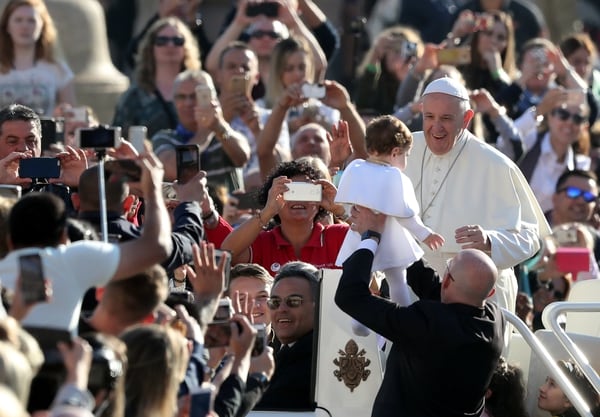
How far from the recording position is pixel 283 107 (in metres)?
11.8

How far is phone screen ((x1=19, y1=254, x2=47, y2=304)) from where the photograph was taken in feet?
19.9

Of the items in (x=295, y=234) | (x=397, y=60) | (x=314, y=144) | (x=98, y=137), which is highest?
(x=98, y=137)

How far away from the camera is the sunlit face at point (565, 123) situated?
45.9ft

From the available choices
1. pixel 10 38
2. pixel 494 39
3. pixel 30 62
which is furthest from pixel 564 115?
pixel 10 38

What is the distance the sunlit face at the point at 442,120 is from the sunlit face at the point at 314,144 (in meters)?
1.88

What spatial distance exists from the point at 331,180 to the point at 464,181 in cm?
80

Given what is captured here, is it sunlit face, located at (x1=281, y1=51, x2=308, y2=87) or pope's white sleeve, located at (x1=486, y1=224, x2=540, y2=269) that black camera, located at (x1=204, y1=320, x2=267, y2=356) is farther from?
sunlit face, located at (x1=281, y1=51, x2=308, y2=87)

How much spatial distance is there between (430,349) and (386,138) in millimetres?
1269

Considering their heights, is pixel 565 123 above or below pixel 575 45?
below

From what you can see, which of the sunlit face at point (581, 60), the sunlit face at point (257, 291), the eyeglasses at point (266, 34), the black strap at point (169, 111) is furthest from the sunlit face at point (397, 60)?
the sunlit face at point (257, 291)

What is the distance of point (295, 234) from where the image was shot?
10.0 meters

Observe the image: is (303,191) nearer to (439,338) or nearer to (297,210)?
(297,210)

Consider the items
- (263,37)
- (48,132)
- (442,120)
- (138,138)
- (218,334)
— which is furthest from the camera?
(263,37)

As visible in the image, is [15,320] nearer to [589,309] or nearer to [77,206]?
[77,206]
